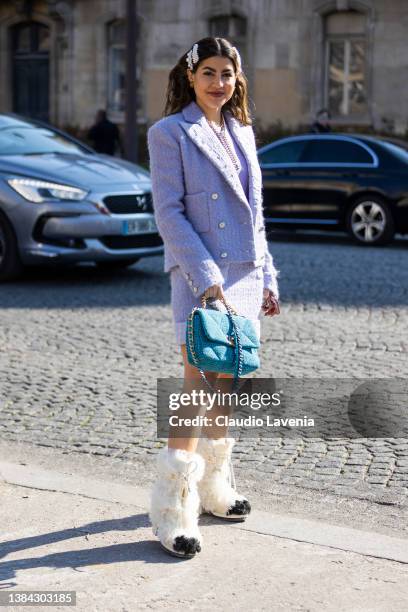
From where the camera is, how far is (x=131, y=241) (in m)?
12.0

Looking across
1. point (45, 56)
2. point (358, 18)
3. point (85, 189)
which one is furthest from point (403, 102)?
point (85, 189)

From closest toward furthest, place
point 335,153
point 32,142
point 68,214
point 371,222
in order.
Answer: point 68,214
point 32,142
point 371,222
point 335,153

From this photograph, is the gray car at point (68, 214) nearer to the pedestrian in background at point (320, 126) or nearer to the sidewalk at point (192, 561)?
the sidewalk at point (192, 561)

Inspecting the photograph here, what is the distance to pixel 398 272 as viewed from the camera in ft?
42.7

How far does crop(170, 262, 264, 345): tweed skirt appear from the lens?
4.59m

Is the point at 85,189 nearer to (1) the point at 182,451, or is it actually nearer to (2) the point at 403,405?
(2) the point at 403,405

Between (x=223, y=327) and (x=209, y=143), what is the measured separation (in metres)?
0.65

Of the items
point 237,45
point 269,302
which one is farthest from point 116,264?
point 237,45

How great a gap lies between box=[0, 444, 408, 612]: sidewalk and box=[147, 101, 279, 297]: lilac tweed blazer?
90cm

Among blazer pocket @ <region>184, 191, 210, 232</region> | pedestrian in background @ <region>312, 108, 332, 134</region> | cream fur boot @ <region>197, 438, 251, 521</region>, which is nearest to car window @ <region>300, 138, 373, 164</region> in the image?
pedestrian in background @ <region>312, 108, 332, 134</region>

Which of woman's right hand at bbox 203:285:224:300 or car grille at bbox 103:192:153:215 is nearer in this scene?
woman's right hand at bbox 203:285:224:300

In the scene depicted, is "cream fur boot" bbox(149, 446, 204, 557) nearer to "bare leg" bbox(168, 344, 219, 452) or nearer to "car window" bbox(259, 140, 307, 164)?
"bare leg" bbox(168, 344, 219, 452)

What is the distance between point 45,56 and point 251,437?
2826cm

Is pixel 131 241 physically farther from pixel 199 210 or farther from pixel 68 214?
pixel 199 210
